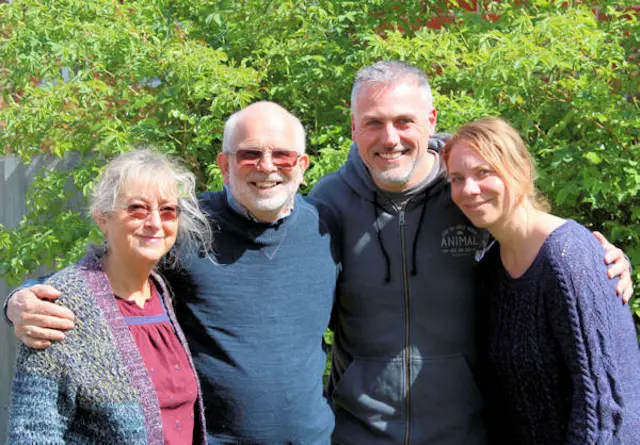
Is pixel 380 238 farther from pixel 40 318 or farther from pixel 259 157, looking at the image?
pixel 40 318

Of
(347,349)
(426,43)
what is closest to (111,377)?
(347,349)

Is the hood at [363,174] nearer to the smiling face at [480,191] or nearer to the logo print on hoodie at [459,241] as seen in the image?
the logo print on hoodie at [459,241]

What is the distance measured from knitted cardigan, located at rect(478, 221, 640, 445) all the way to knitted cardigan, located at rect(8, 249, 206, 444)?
4.09 feet

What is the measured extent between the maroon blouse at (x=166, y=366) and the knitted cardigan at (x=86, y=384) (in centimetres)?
7

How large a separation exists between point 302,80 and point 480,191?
1.82 metres

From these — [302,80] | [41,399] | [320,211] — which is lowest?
[41,399]

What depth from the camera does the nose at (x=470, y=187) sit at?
2.71m

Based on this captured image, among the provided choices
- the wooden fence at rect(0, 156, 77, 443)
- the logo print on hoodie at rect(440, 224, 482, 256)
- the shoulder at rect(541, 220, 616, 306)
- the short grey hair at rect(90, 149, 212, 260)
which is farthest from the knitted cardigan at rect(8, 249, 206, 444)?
the wooden fence at rect(0, 156, 77, 443)

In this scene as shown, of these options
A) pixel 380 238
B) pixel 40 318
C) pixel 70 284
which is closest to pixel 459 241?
pixel 380 238

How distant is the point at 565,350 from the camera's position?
2578 mm

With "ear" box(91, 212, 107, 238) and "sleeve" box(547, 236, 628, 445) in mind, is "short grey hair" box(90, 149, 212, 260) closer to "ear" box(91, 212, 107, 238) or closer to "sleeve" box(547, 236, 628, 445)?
"ear" box(91, 212, 107, 238)

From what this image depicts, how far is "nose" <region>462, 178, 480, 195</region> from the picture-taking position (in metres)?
2.71

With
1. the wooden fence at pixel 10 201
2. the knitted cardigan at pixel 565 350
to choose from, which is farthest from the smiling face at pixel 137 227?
the wooden fence at pixel 10 201

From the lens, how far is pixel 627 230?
12.1 ft
